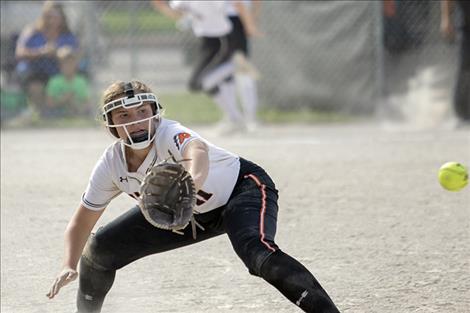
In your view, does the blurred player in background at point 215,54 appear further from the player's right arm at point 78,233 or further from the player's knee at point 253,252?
the player's knee at point 253,252

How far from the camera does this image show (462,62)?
11266mm

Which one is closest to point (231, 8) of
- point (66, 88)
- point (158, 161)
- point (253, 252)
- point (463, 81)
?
point (66, 88)

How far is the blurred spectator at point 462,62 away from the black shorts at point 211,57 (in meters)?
2.44

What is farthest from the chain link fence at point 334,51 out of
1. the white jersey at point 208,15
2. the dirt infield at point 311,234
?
the dirt infield at point 311,234

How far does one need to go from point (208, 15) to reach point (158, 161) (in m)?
7.22

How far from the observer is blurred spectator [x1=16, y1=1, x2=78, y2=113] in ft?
41.1

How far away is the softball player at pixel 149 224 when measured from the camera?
4.19 metres

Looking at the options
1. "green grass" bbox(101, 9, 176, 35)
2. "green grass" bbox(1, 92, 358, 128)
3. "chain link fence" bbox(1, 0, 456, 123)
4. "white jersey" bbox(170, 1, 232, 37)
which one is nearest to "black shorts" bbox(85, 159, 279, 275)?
"white jersey" bbox(170, 1, 232, 37)

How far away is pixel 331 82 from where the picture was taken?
1303 cm

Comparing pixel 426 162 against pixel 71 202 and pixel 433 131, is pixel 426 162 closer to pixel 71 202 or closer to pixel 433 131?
pixel 433 131

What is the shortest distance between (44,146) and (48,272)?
196 inches

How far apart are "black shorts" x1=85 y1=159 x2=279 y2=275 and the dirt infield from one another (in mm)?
555

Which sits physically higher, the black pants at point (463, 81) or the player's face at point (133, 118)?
the player's face at point (133, 118)

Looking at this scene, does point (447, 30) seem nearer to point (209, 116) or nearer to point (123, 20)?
point (209, 116)
